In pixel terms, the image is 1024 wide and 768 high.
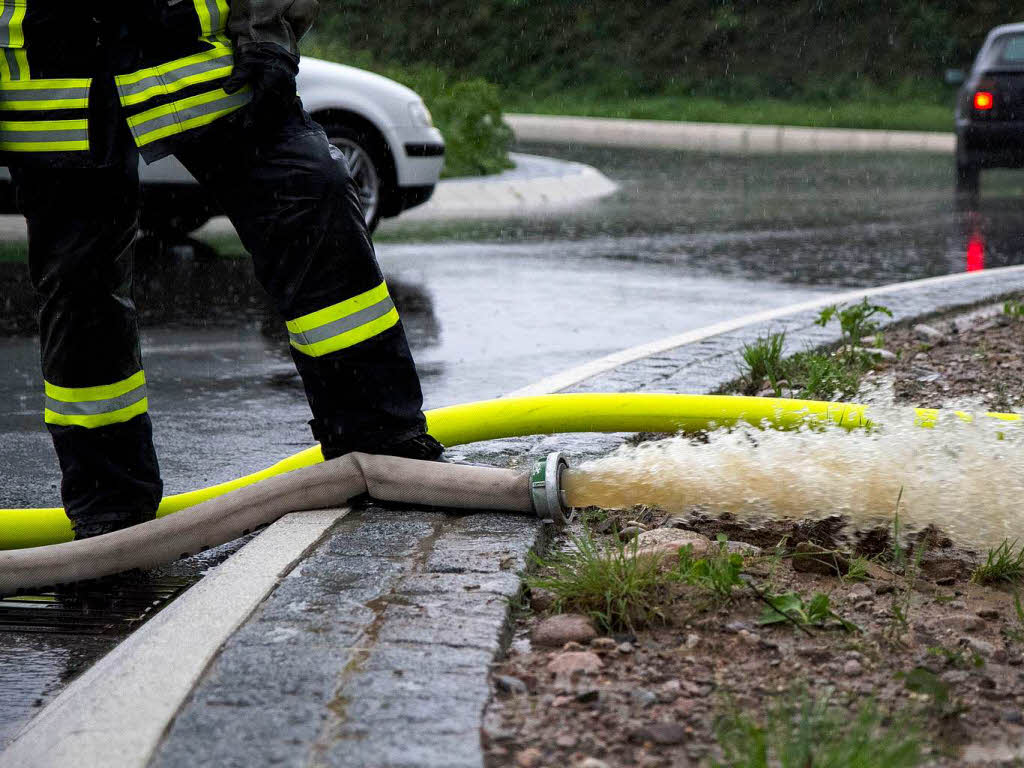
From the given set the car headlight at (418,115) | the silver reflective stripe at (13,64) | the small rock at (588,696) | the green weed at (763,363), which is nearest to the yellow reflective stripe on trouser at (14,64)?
the silver reflective stripe at (13,64)

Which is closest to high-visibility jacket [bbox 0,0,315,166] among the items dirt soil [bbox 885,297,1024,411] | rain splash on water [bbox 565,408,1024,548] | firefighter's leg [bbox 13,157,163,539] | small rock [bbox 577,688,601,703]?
firefighter's leg [bbox 13,157,163,539]

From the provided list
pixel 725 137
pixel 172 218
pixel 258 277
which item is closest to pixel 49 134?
pixel 258 277

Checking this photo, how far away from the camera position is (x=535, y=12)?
31.5 metres

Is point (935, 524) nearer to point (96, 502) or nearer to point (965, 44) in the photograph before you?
point (96, 502)

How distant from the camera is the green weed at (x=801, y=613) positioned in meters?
2.66

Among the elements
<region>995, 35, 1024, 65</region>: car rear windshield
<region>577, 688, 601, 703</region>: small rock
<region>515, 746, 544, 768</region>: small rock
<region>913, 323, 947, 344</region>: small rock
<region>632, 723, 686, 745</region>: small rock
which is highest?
<region>995, 35, 1024, 65</region>: car rear windshield

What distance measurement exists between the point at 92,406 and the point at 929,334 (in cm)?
349

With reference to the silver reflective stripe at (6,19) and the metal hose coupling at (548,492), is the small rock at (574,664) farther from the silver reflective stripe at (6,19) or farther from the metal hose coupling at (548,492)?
the silver reflective stripe at (6,19)

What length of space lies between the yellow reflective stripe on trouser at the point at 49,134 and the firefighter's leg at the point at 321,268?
23 cm

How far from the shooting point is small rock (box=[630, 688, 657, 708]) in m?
2.36

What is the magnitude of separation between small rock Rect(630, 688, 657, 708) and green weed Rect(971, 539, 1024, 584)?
890 millimetres

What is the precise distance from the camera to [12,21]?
3199 mm

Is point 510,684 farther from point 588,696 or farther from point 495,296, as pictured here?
point 495,296

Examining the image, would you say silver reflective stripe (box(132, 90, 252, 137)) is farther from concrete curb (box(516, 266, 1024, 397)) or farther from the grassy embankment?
the grassy embankment
